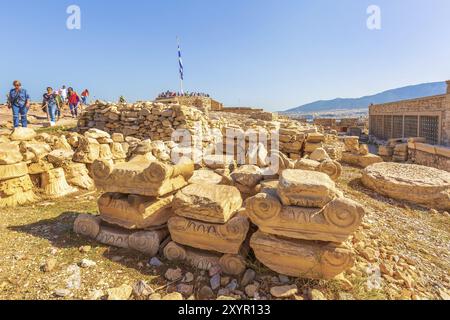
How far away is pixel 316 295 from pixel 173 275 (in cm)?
140

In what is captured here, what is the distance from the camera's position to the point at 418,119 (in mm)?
12312

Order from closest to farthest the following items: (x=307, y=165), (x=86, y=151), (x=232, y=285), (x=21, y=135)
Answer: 1. (x=232, y=285)
2. (x=307, y=165)
3. (x=21, y=135)
4. (x=86, y=151)

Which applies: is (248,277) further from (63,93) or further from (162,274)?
(63,93)

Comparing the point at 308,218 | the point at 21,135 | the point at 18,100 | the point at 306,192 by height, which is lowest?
the point at 308,218

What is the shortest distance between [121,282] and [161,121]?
7.56 meters

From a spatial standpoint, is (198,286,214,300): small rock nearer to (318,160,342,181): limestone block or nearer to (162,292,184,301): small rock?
(162,292,184,301): small rock

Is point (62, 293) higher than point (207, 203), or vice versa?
point (207, 203)

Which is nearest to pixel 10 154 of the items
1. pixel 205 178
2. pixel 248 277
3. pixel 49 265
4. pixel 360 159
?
pixel 49 265

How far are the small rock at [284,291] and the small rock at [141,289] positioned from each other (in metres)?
1.13

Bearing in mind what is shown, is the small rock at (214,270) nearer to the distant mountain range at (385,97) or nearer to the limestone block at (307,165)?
the limestone block at (307,165)

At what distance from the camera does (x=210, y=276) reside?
2.64 m

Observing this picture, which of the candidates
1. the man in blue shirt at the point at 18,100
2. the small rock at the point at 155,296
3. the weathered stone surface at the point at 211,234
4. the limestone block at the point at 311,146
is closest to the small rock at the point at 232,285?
the weathered stone surface at the point at 211,234

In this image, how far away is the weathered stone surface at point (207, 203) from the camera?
2703mm

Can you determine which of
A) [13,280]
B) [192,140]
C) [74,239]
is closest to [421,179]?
[192,140]
